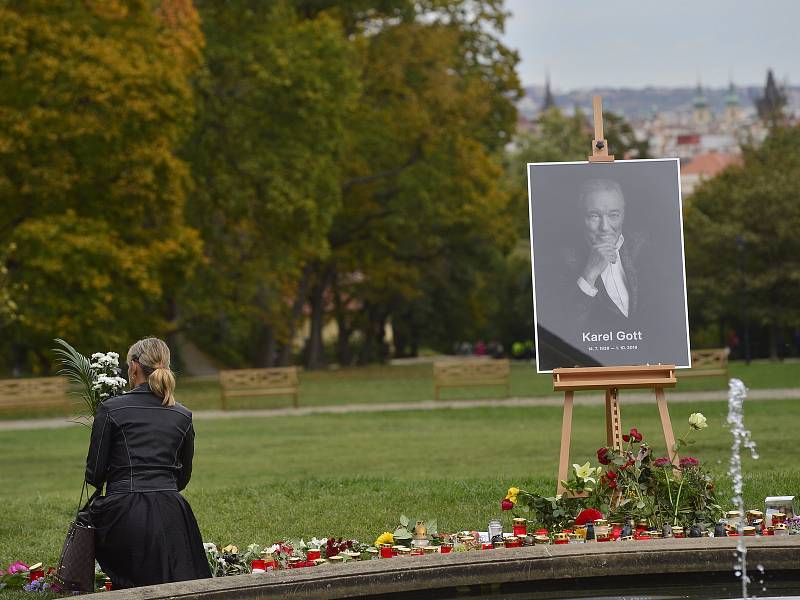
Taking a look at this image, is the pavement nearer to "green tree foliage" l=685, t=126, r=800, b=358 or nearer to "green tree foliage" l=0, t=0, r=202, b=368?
"green tree foliage" l=0, t=0, r=202, b=368

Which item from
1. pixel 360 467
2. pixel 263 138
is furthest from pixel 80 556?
pixel 263 138

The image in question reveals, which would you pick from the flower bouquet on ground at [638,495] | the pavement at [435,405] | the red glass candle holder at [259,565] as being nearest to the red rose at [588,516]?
the flower bouquet on ground at [638,495]

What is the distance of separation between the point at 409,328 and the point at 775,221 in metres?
19.9

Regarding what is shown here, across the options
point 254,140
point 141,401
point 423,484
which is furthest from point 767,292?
point 141,401

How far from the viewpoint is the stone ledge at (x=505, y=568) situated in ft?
23.4

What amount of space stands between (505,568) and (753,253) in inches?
2136

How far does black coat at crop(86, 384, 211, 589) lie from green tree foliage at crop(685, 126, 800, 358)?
50.8 m

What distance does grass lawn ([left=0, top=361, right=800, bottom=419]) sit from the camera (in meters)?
34.2

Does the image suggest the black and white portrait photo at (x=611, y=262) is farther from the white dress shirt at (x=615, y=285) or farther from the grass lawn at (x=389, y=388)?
the grass lawn at (x=389, y=388)

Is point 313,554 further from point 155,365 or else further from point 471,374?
point 471,374

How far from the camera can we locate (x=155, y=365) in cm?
771

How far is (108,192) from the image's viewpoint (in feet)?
118

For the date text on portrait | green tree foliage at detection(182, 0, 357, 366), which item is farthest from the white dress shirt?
green tree foliage at detection(182, 0, 357, 366)

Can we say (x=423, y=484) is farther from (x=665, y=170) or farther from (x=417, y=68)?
(x=417, y=68)
